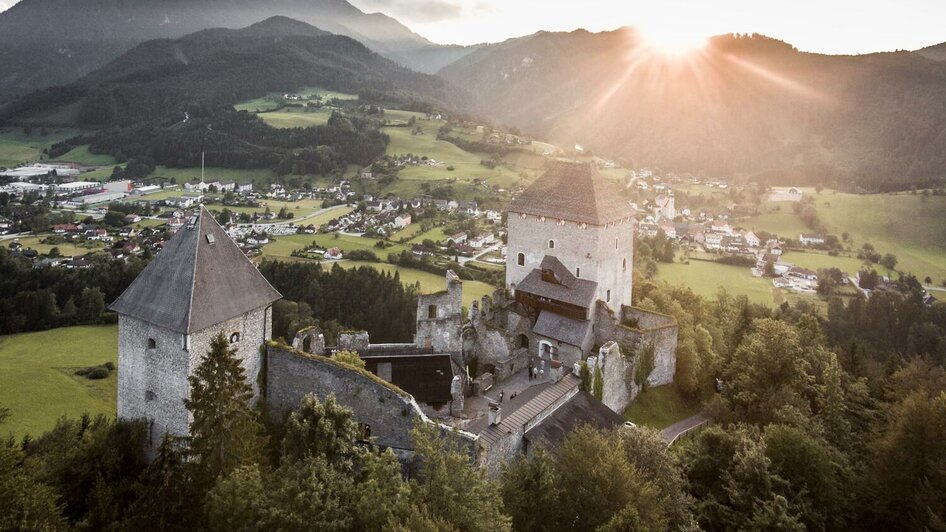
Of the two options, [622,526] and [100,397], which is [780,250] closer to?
[622,526]

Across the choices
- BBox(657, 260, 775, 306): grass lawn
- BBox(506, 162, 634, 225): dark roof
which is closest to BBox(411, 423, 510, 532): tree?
BBox(506, 162, 634, 225): dark roof

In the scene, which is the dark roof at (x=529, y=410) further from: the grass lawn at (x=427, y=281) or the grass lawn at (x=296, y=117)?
the grass lawn at (x=296, y=117)

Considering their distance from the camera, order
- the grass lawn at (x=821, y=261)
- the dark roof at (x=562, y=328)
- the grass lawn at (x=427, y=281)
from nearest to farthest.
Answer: the dark roof at (x=562, y=328) < the grass lawn at (x=427, y=281) < the grass lawn at (x=821, y=261)

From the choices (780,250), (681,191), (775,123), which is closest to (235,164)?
(681,191)

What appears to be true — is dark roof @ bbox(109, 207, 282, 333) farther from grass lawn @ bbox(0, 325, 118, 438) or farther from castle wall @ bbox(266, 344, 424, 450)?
grass lawn @ bbox(0, 325, 118, 438)

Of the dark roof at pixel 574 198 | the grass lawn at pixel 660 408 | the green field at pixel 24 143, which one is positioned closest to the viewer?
the grass lawn at pixel 660 408

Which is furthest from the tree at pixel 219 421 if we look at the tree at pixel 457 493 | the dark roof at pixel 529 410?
the dark roof at pixel 529 410
